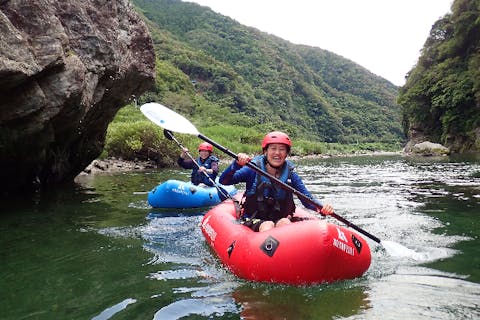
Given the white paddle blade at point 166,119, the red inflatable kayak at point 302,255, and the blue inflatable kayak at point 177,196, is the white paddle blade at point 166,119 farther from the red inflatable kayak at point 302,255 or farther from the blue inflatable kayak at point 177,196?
the red inflatable kayak at point 302,255

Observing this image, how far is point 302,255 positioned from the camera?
374 cm

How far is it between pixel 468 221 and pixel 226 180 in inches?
144

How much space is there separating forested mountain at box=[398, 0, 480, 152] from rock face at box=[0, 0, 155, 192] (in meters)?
24.8

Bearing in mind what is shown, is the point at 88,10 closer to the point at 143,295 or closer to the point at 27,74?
the point at 27,74

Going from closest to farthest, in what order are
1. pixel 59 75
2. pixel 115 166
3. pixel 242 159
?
pixel 242 159 → pixel 59 75 → pixel 115 166

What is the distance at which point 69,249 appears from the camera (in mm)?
5180

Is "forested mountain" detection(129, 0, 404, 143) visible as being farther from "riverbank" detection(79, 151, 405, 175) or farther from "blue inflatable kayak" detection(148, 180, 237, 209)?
"blue inflatable kayak" detection(148, 180, 237, 209)

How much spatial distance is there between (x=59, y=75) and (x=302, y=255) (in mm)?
5214

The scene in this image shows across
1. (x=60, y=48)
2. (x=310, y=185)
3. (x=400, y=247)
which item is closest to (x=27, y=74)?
(x=60, y=48)

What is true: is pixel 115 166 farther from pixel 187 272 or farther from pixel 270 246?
pixel 270 246

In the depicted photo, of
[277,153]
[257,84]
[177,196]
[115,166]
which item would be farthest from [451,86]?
[257,84]

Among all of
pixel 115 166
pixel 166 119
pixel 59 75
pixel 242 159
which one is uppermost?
pixel 59 75

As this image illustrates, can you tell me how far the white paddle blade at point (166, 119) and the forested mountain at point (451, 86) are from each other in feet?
85.4

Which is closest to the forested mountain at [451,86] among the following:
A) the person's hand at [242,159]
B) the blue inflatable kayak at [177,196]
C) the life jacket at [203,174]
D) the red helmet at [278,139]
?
the life jacket at [203,174]
